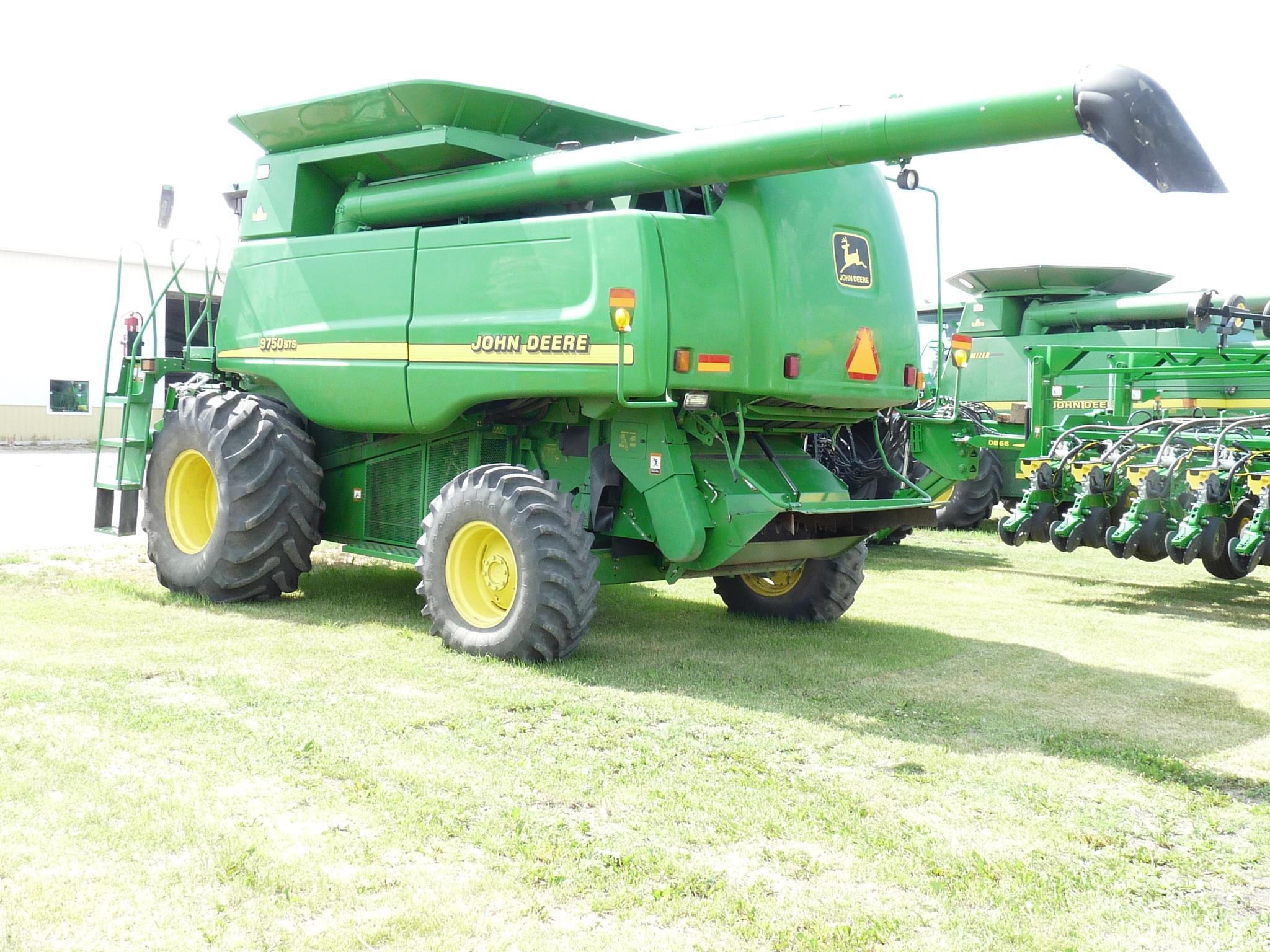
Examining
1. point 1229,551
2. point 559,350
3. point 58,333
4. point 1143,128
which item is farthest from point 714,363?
point 58,333

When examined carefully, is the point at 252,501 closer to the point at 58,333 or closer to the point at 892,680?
the point at 892,680

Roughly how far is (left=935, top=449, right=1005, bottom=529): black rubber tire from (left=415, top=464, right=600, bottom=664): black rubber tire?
28.3 feet

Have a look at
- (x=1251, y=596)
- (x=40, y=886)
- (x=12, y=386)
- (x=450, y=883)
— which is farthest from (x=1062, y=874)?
(x=12, y=386)

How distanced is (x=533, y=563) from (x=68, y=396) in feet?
85.2

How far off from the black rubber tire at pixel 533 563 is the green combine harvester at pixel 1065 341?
27.1 feet

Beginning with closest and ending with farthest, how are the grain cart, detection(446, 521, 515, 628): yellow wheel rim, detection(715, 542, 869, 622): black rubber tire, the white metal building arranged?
the grain cart, detection(446, 521, 515, 628): yellow wheel rim, detection(715, 542, 869, 622): black rubber tire, the white metal building

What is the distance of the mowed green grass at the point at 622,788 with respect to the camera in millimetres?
3320

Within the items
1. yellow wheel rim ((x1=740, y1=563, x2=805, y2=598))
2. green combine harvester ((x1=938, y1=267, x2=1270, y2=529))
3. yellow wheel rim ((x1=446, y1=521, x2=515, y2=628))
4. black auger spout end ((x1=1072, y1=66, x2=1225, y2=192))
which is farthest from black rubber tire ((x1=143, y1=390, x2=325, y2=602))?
green combine harvester ((x1=938, y1=267, x2=1270, y2=529))

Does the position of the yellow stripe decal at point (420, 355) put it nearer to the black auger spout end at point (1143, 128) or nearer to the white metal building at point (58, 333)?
the black auger spout end at point (1143, 128)

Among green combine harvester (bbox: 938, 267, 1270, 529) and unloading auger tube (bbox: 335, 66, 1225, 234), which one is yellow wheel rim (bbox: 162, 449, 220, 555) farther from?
green combine harvester (bbox: 938, 267, 1270, 529)

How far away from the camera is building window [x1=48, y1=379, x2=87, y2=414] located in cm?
2836

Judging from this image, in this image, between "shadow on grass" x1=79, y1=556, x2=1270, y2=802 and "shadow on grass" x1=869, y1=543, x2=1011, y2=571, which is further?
"shadow on grass" x1=869, y1=543, x2=1011, y2=571

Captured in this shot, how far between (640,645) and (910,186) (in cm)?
291

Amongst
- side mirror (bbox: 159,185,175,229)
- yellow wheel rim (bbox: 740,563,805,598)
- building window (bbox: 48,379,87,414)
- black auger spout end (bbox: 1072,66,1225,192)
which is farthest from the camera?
building window (bbox: 48,379,87,414)
